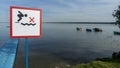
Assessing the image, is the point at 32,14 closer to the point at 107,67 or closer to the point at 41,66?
the point at 107,67

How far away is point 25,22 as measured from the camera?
538cm

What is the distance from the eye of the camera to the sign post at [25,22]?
518cm

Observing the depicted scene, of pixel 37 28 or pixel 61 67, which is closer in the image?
pixel 37 28

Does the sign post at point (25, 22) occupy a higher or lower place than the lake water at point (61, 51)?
higher

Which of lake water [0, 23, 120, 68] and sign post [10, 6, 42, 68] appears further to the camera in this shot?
lake water [0, 23, 120, 68]

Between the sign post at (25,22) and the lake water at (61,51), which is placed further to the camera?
the lake water at (61,51)

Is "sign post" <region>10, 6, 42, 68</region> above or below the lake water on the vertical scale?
above

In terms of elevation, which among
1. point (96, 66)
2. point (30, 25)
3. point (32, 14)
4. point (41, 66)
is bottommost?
point (41, 66)

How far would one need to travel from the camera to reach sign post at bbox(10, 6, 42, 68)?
204 inches

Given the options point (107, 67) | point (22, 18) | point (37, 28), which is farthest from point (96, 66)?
point (22, 18)

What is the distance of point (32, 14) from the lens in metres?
5.50

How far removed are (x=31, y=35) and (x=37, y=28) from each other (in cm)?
34

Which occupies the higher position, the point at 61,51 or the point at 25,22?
the point at 25,22

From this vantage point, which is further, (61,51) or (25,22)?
(61,51)
